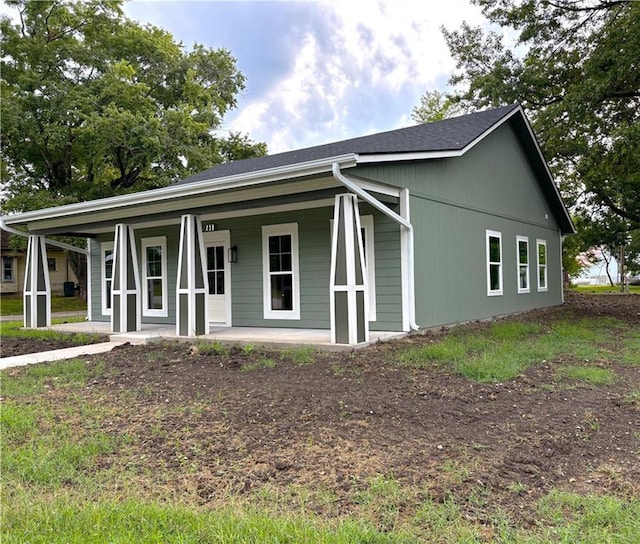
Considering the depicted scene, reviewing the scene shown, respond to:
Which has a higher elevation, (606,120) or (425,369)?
(606,120)

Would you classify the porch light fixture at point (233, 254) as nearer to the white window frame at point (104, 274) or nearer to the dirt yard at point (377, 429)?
the white window frame at point (104, 274)

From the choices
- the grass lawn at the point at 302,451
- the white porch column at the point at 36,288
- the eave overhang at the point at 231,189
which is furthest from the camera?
the white porch column at the point at 36,288

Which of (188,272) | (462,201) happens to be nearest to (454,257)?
(462,201)

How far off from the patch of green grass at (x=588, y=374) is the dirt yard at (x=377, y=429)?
123 millimetres

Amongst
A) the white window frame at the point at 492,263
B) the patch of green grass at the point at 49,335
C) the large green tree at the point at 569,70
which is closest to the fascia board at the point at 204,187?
the patch of green grass at the point at 49,335

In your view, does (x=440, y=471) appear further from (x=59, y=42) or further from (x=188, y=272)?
(x=59, y=42)

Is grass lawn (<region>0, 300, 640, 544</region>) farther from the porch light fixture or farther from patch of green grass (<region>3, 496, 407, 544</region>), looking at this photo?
the porch light fixture

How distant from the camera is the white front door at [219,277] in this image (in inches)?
402

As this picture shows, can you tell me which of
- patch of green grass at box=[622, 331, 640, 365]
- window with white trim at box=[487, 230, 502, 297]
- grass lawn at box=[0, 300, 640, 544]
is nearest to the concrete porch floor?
grass lawn at box=[0, 300, 640, 544]

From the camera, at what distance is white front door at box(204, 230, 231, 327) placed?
10.2m

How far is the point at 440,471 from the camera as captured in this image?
116 inches

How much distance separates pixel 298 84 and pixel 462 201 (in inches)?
Answer: 353

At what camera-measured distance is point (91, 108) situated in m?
18.8

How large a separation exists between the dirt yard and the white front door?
13.9ft
